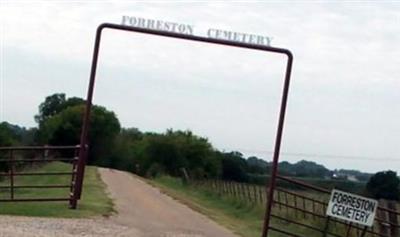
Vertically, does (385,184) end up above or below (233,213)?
above

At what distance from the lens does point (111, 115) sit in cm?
10594

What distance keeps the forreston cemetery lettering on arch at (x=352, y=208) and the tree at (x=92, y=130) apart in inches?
2572

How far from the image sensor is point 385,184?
2923 cm

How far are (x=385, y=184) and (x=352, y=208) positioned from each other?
419 inches

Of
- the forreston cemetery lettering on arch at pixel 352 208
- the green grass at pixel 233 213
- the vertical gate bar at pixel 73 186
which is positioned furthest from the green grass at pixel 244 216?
the vertical gate bar at pixel 73 186

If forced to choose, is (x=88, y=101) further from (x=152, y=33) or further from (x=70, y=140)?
(x=70, y=140)

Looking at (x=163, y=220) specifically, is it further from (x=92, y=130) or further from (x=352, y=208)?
(x=92, y=130)

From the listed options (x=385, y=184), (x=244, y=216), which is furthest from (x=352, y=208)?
(x=244, y=216)

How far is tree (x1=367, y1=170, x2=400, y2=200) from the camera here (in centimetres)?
2896

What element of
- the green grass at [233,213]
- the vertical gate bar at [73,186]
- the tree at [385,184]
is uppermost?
the tree at [385,184]

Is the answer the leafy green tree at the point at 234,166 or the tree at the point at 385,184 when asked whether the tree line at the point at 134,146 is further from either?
the tree at the point at 385,184

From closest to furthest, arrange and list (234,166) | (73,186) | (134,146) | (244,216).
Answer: (73,186) → (244,216) → (234,166) → (134,146)

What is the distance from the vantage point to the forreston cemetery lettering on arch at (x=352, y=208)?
18.7 metres

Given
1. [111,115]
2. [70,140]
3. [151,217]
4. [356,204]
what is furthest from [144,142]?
[356,204]
